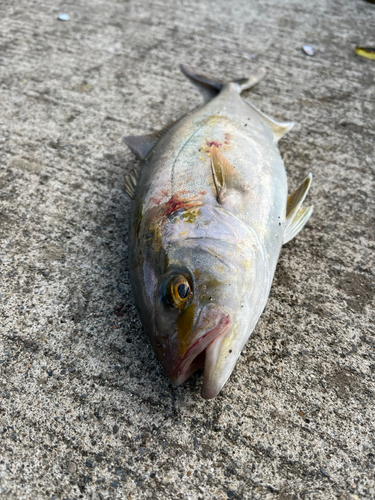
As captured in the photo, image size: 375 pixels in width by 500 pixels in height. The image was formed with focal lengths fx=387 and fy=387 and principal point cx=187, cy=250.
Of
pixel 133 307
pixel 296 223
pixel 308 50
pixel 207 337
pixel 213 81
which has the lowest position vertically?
pixel 133 307

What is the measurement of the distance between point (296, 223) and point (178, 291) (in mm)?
1124

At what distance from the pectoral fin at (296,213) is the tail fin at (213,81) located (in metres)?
1.59

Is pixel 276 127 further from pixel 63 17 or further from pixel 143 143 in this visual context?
pixel 63 17

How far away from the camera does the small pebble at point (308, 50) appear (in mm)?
4180

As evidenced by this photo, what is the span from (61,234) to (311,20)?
413 centimetres

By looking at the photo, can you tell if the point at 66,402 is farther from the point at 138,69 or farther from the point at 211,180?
the point at 138,69

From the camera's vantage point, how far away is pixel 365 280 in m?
2.40

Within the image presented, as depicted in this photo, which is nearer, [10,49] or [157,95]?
[157,95]

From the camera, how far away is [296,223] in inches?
96.5

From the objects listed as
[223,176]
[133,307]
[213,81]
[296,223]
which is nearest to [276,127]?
[213,81]

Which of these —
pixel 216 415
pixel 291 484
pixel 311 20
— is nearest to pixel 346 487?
pixel 291 484

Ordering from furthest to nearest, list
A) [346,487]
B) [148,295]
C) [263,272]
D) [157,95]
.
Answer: [157,95], [263,272], [148,295], [346,487]

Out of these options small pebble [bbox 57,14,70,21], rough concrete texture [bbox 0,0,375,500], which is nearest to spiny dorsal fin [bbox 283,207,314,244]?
rough concrete texture [bbox 0,0,375,500]

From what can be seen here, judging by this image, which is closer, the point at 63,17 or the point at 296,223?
the point at 296,223
